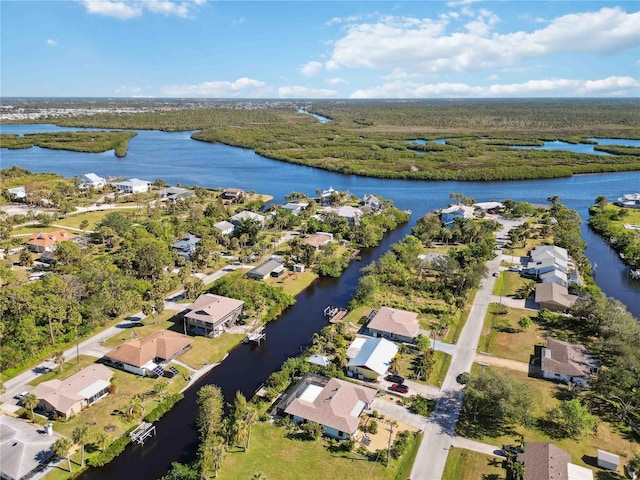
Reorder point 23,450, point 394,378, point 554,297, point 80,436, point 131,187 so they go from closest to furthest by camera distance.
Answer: point 23,450 → point 80,436 → point 394,378 → point 554,297 → point 131,187

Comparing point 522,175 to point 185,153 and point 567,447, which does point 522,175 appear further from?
point 185,153

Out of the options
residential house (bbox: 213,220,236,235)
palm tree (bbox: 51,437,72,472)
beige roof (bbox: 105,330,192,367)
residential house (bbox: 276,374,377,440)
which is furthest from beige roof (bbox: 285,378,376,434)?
residential house (bbox: 213,220,236,235)

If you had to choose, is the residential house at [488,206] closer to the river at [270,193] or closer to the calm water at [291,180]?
the calm water at [291,180]

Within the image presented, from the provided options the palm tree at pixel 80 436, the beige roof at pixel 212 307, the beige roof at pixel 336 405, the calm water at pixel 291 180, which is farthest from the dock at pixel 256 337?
the calm water at pixel 291 180

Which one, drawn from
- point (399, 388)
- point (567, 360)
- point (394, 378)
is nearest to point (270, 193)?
point (394, 378)

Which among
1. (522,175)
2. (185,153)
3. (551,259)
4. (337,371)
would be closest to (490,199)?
(522,175)

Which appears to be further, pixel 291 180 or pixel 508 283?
pixel 291 180

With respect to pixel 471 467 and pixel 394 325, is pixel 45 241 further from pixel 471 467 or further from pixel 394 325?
pixel 471 467

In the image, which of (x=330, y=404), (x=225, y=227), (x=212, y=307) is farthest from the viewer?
(x=225, y=227)
